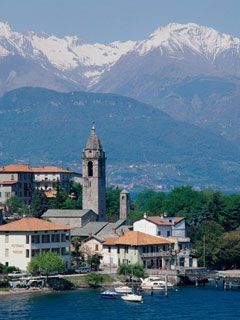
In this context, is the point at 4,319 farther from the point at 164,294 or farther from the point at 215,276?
the point at 215,276

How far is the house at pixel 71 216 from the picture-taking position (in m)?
121

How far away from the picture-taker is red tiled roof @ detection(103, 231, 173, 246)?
105 m

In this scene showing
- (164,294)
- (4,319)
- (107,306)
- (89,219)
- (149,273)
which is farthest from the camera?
(89,219)

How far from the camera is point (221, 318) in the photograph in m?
83.2

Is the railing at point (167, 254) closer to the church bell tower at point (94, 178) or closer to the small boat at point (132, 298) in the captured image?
the small boat at point (132, 298)

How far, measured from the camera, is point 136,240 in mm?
105188

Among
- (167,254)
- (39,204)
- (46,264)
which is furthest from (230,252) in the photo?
(39,204)

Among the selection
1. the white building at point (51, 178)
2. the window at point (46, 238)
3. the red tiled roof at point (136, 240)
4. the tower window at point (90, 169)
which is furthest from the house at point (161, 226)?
the white building at point (51, 178)

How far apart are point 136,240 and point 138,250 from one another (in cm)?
89

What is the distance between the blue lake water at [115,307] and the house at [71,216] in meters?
26.1

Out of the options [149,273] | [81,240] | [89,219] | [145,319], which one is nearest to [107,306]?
[145,319]

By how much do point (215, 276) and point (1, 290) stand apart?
68.1ft

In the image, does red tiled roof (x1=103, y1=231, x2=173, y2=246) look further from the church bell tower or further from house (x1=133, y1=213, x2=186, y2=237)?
the church bell tower

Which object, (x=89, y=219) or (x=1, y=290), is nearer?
(x=1, y=290)
